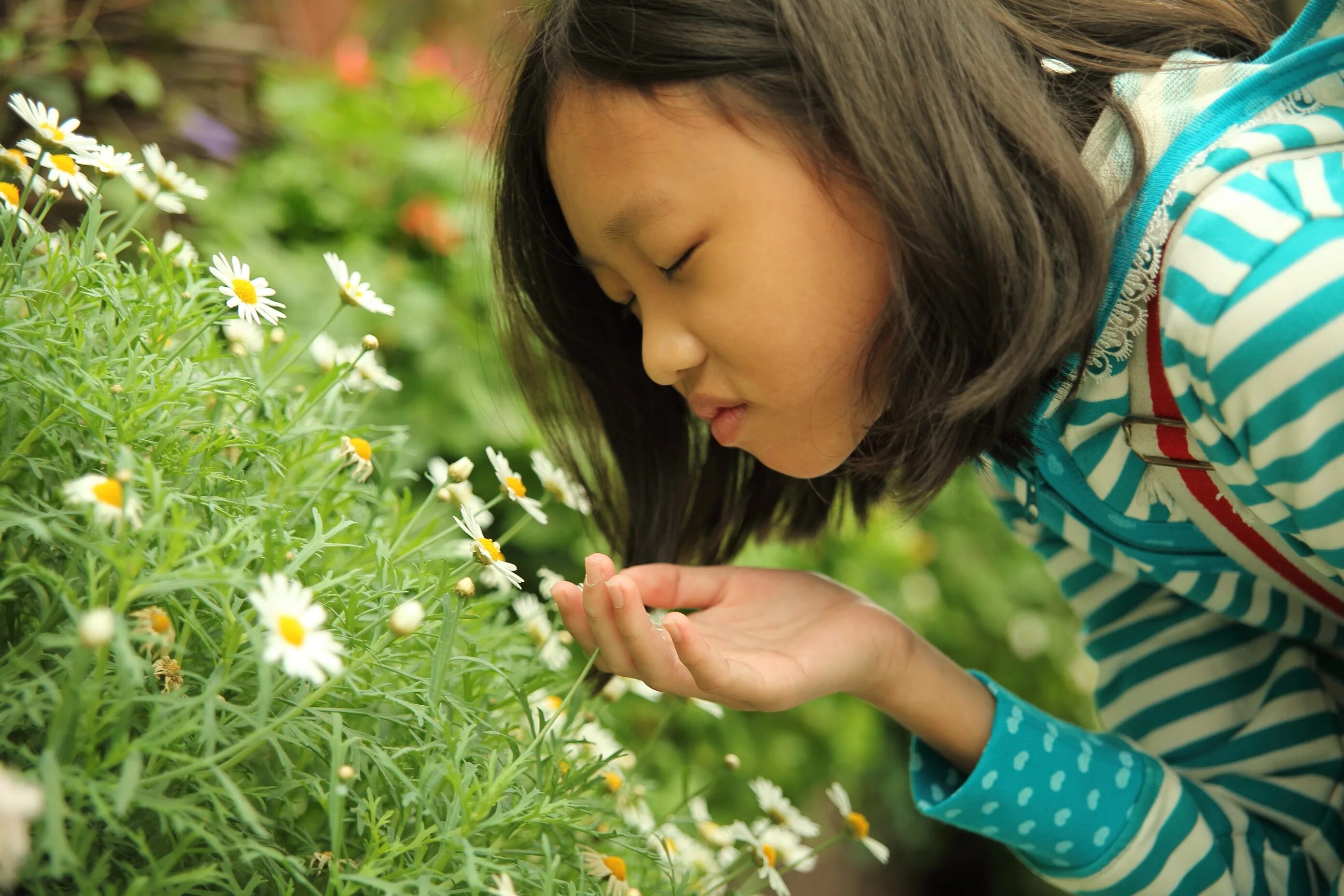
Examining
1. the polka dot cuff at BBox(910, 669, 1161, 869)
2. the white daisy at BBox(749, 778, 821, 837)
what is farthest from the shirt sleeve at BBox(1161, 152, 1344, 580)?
the white daisy at BBox(749, 778, 821, 837)

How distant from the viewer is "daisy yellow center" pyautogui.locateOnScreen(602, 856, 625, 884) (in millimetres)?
740

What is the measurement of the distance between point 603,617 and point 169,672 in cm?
27

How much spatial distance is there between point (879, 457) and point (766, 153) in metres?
0.27

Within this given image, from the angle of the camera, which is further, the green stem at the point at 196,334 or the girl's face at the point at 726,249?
the girl's face at the point at 726,249

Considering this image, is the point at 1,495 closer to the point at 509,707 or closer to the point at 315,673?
the point at 315,673

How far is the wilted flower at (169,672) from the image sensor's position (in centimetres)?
58

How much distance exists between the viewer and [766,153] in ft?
2.62

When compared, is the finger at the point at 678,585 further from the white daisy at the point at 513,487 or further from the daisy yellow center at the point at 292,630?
the daisy yellow center at the point at 292,630

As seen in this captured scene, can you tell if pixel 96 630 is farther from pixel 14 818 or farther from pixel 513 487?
pixel 513 487

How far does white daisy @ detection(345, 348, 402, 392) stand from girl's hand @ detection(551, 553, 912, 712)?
0.74 feet

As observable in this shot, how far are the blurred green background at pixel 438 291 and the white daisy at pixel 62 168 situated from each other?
0.47 metres

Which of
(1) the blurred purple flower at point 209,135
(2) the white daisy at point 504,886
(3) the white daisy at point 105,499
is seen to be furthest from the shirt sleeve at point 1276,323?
(1) the blurred purple flower at point 209,135

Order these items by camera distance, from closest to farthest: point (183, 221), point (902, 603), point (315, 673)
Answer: point (315, 673) < point (183, 221) < point (902, 603)

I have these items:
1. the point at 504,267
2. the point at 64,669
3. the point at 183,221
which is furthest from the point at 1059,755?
the point at 183,221
